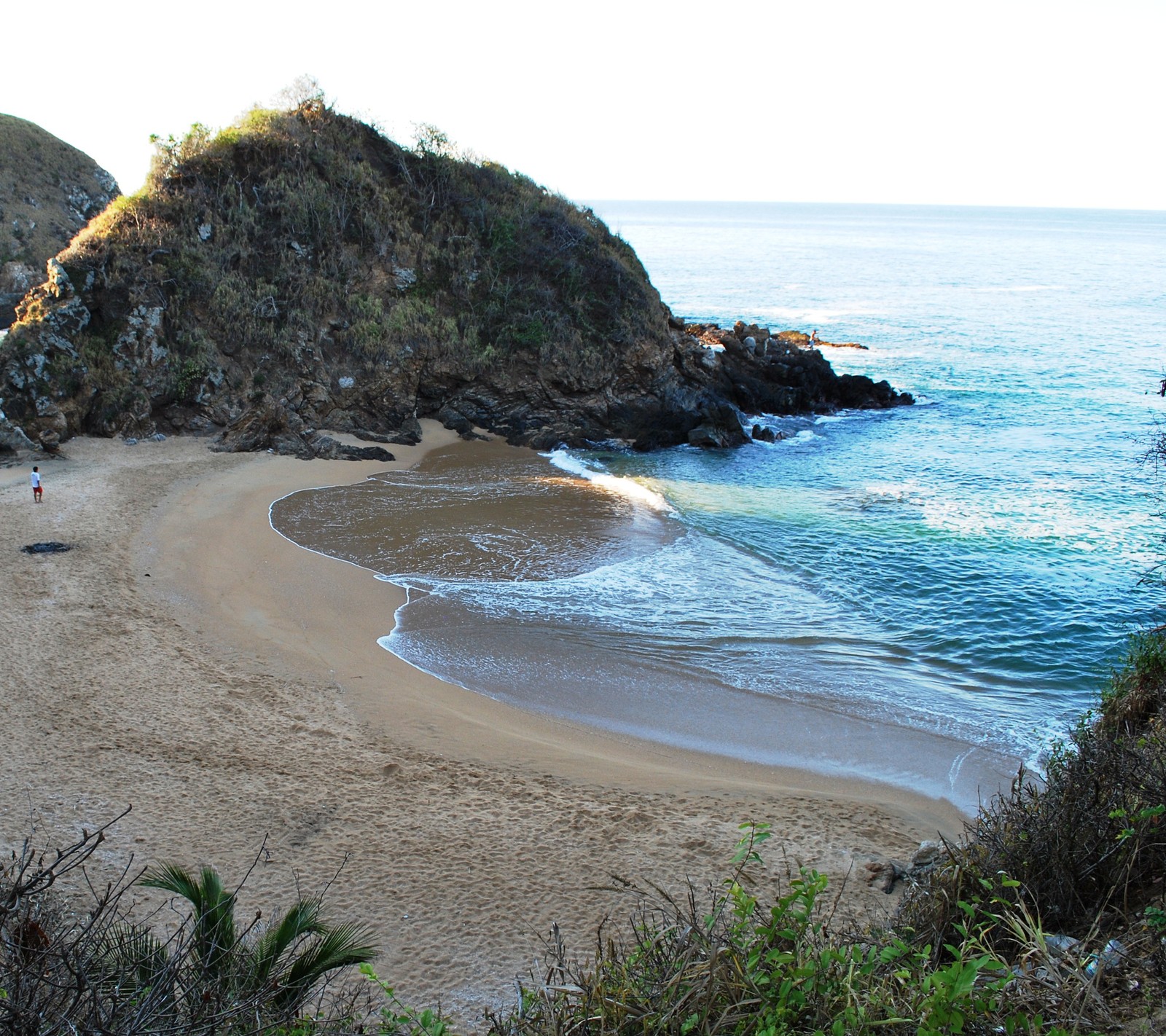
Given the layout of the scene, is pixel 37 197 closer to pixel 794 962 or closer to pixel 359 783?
pixel 359 783

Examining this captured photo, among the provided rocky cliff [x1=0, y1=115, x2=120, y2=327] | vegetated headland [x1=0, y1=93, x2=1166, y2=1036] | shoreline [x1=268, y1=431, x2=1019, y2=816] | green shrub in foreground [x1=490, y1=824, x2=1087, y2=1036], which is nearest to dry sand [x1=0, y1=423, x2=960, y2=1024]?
vegetated headland [x1=0, y1=93, x2=1166, y2=1036]

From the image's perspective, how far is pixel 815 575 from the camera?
18438 millimetres

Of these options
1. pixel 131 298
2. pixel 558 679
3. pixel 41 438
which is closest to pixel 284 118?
pixel 131 298

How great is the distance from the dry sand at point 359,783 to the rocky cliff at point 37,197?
36.3 metres

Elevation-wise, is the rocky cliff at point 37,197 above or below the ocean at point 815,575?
above

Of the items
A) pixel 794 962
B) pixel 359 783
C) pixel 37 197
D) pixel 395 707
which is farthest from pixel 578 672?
pixel 37 197

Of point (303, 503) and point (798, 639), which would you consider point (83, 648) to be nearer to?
point (303, 503)

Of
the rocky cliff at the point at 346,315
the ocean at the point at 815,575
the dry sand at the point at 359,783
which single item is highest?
the rocky cliff at the point at 346,315

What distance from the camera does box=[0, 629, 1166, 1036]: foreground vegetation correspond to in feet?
12.9

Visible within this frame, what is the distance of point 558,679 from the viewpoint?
45.5 feet

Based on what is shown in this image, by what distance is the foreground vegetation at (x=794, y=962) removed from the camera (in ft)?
12.9

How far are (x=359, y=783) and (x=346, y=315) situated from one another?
22.3m

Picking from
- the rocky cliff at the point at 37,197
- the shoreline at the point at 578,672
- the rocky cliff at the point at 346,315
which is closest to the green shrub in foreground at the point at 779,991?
the shoreline at the point at 578,672

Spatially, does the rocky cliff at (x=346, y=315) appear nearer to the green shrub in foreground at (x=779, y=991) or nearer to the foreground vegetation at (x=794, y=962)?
the foreground vegetation at (x=794, y=962)
